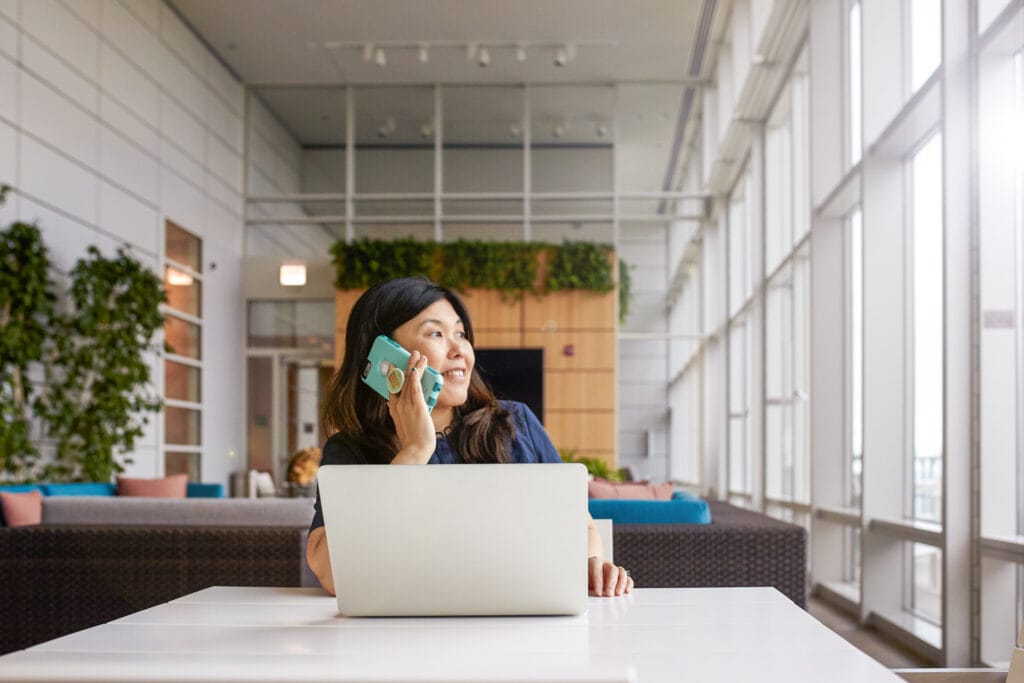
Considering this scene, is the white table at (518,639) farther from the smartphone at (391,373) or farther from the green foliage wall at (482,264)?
the green foliage wall at (482,264)

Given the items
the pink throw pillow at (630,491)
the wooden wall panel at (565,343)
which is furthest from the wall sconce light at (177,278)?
the pink throw pillow at (630,491)

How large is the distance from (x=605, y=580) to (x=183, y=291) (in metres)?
9.35

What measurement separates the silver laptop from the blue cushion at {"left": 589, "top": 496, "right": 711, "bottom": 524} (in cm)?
240

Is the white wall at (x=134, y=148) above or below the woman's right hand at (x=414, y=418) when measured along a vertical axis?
above

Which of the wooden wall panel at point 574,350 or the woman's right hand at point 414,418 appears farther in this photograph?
the wooden wall panel at point 574,350

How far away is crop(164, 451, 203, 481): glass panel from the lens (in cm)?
996

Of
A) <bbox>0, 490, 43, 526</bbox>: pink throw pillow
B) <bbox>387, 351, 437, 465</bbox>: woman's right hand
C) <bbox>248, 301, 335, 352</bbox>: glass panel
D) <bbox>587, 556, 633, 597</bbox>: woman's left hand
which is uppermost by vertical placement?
<bbox>248, 301, 335, 352</bbox>: glass panel

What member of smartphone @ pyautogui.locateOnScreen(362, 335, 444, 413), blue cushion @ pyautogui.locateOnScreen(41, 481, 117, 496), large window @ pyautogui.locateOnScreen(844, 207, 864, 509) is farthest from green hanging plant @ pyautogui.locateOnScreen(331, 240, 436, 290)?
smartphone @ pyautogui.locateOnScreen(362, 335, 444, 413)

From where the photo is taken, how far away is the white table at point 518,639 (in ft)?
3.70

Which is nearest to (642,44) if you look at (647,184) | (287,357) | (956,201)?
(647,184)

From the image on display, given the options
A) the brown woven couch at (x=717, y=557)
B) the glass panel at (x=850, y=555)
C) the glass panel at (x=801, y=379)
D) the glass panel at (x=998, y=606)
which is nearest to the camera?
the brown woven couch at (x=717, y=557)

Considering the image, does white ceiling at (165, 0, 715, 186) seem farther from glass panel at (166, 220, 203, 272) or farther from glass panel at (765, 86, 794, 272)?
glass panel at (166, 220, 203, 272)

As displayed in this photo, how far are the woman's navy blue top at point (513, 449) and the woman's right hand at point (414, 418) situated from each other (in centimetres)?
17

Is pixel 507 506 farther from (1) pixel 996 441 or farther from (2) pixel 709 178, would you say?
(2) pixel 709 178
